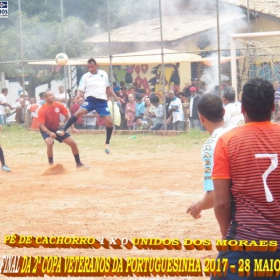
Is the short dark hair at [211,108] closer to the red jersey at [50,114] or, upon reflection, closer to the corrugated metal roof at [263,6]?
the red jersey at [50,114]

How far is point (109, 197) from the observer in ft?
37.8

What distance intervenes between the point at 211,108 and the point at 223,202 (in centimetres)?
137

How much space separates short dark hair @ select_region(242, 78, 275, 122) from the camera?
4.46m

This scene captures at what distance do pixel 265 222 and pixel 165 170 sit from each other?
10.2 meters

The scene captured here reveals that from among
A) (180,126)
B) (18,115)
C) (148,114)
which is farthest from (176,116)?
(18,115)

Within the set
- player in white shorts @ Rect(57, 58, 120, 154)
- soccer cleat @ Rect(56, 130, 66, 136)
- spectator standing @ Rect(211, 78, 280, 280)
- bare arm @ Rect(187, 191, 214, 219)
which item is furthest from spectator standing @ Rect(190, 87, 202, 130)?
spectator standing @ Rect(211, 78, 280, 280)

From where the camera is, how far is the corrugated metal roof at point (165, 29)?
30500mm

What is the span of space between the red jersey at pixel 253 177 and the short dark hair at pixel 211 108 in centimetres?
125

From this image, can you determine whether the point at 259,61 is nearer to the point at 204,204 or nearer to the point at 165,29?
the point at 165,29

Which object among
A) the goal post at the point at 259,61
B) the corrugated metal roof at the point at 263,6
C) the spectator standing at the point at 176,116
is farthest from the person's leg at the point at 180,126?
the corrugated metal roof at the point at 263,6

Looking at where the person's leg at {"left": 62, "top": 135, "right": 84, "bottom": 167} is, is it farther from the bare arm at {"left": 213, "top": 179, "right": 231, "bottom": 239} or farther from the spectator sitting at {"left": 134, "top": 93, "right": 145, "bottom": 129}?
the bare arm at {"left": 213, "top": 179, "right": 231, "bottom": 239}

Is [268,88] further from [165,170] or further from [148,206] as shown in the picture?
[165,170]

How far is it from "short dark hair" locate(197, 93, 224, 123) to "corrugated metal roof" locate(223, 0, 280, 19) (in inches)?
813

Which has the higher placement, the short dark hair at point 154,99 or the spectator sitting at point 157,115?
the short dark hair at point 154,99
